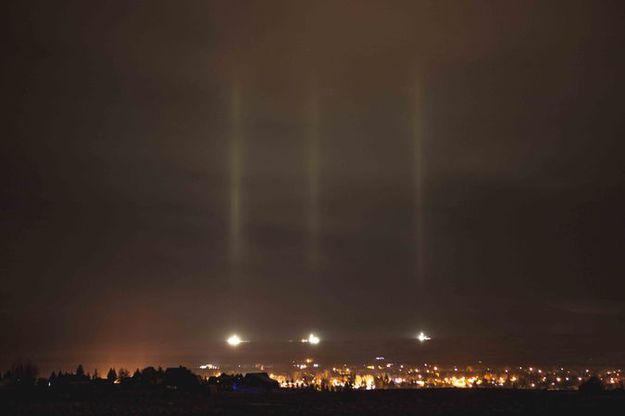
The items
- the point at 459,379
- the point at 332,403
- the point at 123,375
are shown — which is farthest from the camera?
the point at 459,379

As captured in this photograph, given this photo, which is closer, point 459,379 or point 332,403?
point 332,403

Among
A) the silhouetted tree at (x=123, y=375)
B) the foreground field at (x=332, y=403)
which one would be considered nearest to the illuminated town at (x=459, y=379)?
the silhouetted tree at (x=123, y=375)

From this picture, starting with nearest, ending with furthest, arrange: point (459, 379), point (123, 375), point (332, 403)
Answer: point (332, 403) < point (123, 375) < point (459, 379)

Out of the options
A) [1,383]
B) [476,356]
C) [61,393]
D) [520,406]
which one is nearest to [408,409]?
[520,406]

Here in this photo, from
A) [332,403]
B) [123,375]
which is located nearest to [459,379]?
[123,375]

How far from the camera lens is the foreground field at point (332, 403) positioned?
23719 mm

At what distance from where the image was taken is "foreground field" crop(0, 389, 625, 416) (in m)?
23.7

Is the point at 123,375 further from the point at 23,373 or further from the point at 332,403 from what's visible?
the point at 332,403

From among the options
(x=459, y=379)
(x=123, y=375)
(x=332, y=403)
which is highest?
(x=123, y=375)

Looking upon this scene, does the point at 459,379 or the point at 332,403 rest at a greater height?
the point at 332,403

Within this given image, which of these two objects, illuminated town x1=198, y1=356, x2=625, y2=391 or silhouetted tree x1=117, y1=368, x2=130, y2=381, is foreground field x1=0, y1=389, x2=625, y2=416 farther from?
silhouetted tree x1=117, y1=368, x2=130, y2=381

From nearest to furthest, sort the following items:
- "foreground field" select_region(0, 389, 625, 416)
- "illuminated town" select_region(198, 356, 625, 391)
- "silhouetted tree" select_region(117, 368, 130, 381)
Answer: "foreground field" select_region(0, 389, 625, 416) < "silhouetted tree" select_region(117, 368, 130, 381) < "illuminated town" select_region(198, 356, 625, 391)

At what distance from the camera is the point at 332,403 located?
88.7 feet

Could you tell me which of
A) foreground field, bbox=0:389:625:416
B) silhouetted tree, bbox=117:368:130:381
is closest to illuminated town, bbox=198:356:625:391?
silhouetted tree, bbox=117:368:130:381
